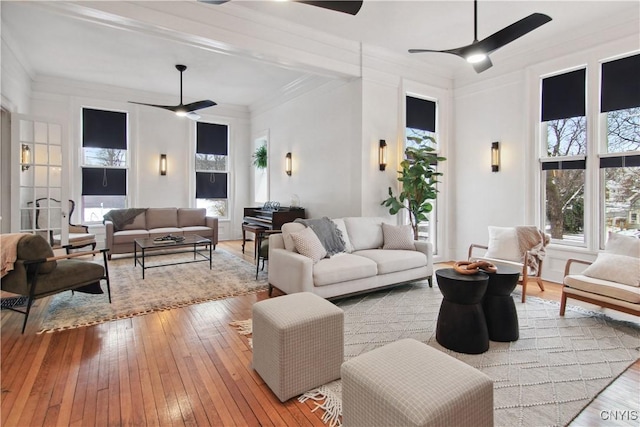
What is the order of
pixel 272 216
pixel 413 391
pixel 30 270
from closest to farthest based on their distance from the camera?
pixel 413 391
pixel 30 270
pixel 272 216

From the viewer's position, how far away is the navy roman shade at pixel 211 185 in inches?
324

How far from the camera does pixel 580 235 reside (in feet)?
15.2

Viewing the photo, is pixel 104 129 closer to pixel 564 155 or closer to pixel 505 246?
pixel 505 246

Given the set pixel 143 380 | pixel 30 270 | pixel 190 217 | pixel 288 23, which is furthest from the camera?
pixel 190 217

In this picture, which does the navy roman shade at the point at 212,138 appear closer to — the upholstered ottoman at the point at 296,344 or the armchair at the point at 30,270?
the armchair at the point at 30,270

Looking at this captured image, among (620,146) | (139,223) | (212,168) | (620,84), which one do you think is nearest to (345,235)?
(620,146)

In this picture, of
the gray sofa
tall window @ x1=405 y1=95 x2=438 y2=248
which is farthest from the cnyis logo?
the gray sofa

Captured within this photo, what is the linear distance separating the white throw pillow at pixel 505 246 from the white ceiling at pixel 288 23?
9.18 ft

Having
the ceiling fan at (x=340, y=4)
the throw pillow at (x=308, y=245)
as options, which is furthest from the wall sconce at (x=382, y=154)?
the ceiling fan at (x=340, y=4)

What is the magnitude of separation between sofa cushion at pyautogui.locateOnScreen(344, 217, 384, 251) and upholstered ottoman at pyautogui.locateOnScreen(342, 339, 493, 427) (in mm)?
2887

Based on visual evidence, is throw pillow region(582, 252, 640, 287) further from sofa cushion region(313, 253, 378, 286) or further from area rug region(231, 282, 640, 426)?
sofa cushion region(313, 253, 378, 286)

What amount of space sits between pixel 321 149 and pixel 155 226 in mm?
3893

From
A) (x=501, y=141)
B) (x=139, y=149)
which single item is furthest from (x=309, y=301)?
(x=139, y=149)

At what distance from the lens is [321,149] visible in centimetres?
611
